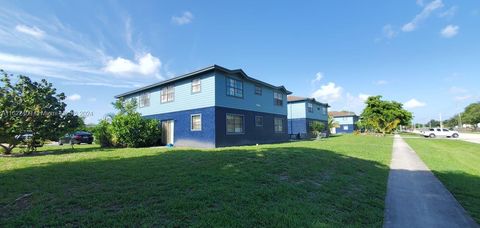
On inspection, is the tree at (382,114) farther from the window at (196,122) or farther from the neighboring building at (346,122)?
the window at (196,122)

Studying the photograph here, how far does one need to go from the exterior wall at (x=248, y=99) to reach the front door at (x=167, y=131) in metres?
5.38

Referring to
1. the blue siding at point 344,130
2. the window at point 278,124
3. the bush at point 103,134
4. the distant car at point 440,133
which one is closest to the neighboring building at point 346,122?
the blue siding at point 344,130

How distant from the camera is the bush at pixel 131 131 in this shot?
1816cm

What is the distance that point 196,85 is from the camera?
61.9ft

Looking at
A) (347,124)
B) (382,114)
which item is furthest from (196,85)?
(347,124)

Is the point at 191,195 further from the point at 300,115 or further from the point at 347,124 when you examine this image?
the point at 347,124

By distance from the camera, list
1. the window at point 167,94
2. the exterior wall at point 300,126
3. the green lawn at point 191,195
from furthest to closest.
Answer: the exterior wall at point 300,126, the window at point 167,94, the green lawn at point 191,195

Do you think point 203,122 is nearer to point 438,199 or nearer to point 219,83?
point 219,83

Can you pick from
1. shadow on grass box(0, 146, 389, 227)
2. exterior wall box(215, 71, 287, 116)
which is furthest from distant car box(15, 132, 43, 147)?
exterior wall box(215, 71, 287, 116)

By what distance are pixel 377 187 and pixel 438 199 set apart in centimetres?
140

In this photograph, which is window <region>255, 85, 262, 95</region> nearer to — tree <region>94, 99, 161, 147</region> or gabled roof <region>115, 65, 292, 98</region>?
gabled roof <region>115, 65, 292, 98</region>

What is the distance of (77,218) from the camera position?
163 inches

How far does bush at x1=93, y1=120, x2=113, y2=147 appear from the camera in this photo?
1959 cm

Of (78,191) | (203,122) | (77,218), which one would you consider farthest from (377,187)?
(203,122)
